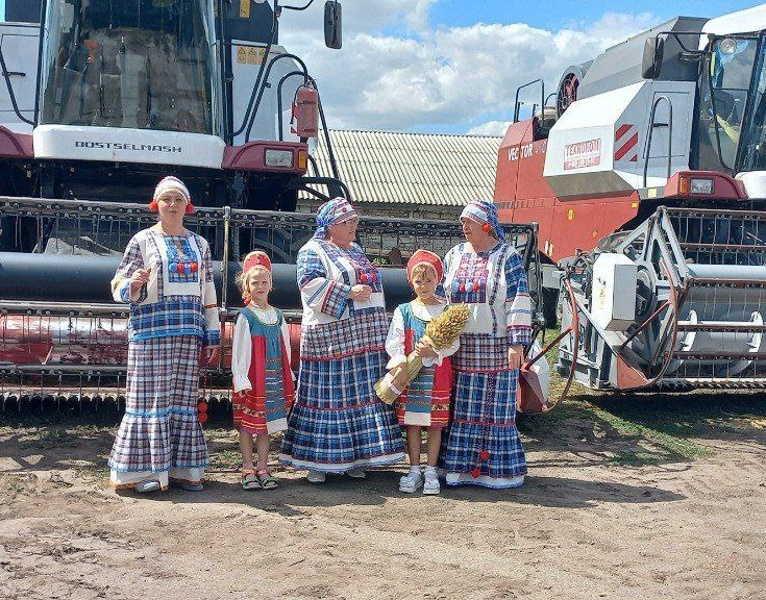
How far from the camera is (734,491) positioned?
530 cm

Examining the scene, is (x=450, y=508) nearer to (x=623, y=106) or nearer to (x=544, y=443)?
(x=544, y=443)

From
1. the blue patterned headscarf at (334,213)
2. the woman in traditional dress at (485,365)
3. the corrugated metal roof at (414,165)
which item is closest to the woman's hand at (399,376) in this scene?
the woman in traditional dress at (485,365)

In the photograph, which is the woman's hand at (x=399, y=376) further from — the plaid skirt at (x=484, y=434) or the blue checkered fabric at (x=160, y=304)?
the blue checkered fabric at (x=160, y=304)

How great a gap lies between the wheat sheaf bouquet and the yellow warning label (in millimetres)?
4088

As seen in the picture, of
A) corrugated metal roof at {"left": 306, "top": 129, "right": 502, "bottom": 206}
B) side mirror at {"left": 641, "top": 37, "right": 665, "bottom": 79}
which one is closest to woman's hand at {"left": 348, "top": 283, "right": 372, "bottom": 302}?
side mirror at {"left": 641, "top": 37, "right": 665, "bottom": 79}

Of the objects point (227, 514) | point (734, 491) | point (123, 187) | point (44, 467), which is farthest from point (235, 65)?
point (734, 491)

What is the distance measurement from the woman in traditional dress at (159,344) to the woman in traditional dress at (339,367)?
612mm

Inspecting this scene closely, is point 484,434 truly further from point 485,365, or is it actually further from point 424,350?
point 424,350

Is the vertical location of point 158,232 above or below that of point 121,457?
above

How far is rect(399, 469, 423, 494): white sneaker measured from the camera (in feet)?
16.6

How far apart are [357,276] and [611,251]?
133 inches

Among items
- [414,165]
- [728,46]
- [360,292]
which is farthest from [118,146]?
[414,165]

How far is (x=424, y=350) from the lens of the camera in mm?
4965

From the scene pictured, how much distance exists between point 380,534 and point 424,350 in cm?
108
